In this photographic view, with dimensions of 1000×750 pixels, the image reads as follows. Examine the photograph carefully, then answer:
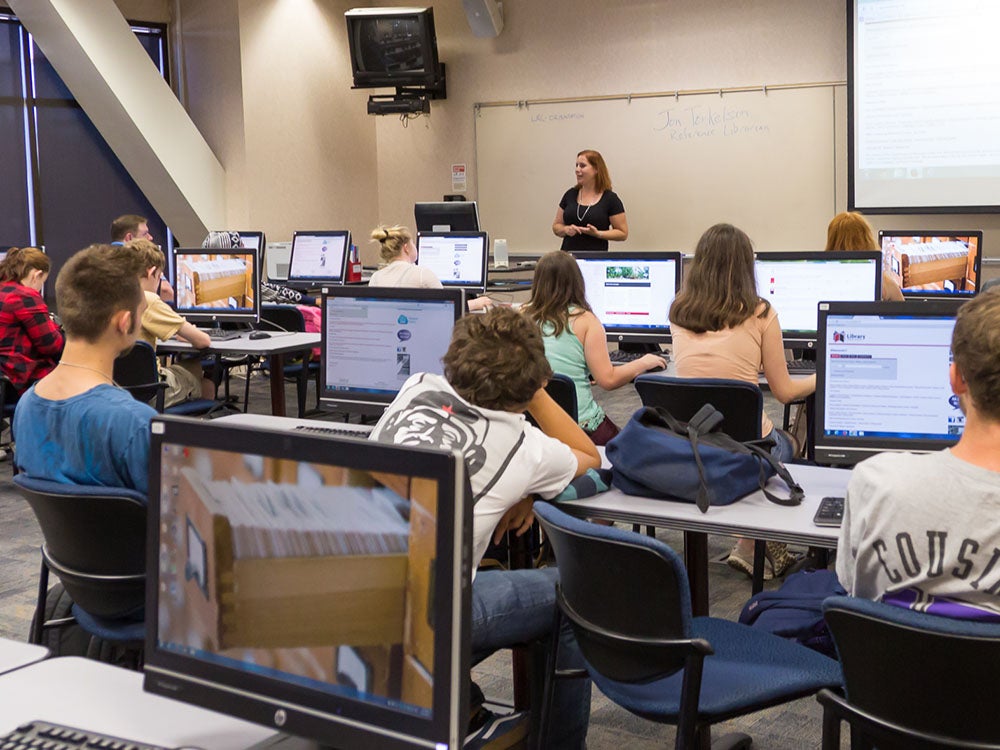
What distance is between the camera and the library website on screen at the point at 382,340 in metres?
3.42

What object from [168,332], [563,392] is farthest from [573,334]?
[168,332]

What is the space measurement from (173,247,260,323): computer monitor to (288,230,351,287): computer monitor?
157 centimetres

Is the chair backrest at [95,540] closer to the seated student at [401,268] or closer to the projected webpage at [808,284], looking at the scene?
the projected webpage at [808,284]

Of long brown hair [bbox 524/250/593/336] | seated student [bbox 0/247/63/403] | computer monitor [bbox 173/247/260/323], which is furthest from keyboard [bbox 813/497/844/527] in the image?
computer monitor [bbox 173/247/260/323]

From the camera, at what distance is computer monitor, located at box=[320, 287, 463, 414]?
3410mm

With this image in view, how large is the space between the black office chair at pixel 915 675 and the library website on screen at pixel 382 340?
73.6 inches

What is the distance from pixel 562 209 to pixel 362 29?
7.62 feet

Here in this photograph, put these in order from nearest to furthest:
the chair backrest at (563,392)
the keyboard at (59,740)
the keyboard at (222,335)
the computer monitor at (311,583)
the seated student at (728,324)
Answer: the computer monitor at (311,583)
the keyboard at (59,740)
the chair backrest at (563,392)
the seated student at (728,324)
the keyboard at (222,335)

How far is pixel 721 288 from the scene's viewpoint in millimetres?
3818

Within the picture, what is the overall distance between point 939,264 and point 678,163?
3.43 m

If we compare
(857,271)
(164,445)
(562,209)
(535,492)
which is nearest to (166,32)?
(562,209)

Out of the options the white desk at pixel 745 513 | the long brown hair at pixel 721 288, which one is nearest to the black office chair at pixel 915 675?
the white desk at pixel 745 513

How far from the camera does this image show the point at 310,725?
1.29 m

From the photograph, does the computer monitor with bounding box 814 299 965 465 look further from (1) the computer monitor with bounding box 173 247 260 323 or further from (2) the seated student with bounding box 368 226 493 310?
(1) the computer monitor with bounding box 173 247 260 323
